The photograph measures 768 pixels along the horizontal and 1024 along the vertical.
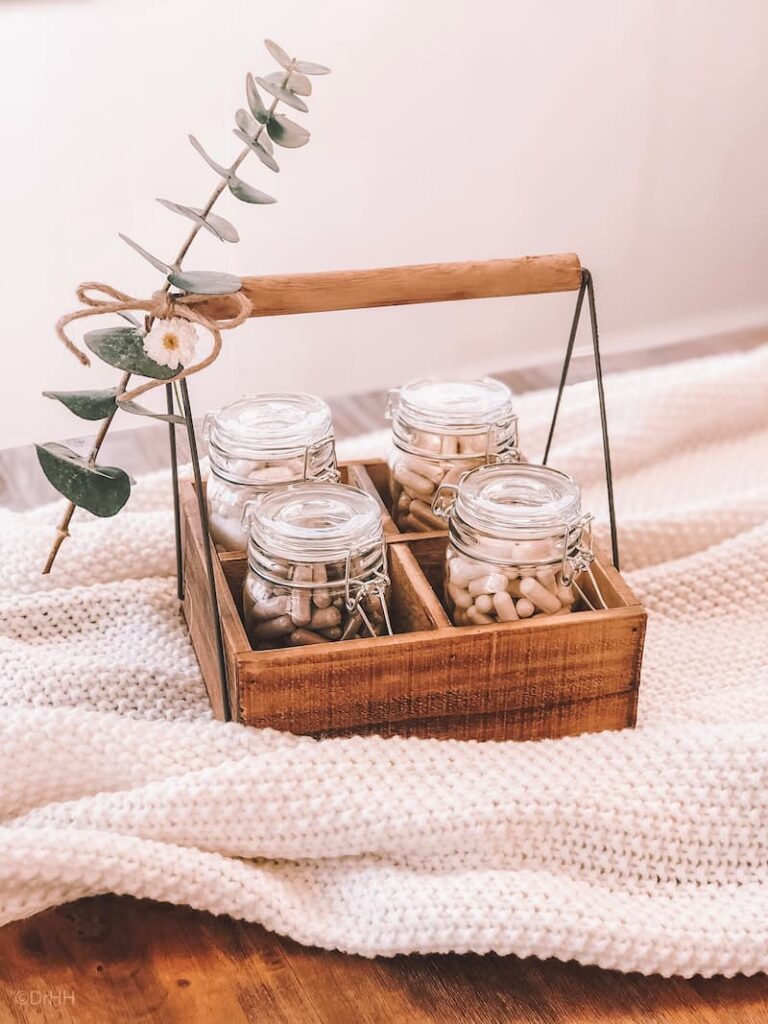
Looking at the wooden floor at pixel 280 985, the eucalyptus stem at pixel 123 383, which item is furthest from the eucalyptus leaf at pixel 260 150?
the wooden floor at pixel 280 985

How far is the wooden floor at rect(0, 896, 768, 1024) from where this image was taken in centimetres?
62

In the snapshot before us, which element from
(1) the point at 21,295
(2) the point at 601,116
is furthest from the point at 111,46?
(2) the point at 601,116

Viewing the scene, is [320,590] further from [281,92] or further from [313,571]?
[281,92]

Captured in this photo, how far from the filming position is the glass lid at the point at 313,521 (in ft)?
2.28

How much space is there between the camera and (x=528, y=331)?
5.77 ft

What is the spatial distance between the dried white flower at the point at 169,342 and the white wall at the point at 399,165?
737mm

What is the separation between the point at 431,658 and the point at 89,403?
0.81 ft

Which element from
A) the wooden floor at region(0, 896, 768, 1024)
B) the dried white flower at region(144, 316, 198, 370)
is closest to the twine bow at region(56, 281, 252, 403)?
the dried white flower at region(144, 316, 198, 370)

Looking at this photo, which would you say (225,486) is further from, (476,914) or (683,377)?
(683,377)

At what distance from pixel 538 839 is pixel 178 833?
0.62 feet

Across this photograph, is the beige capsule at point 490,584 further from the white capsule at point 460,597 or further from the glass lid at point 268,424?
the glass lid at point 268,424

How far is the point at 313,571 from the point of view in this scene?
0.70 m

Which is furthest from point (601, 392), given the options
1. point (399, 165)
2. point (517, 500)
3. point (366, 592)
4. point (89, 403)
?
point (399, 165)

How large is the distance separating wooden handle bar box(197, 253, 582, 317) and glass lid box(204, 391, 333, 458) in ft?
0.28
